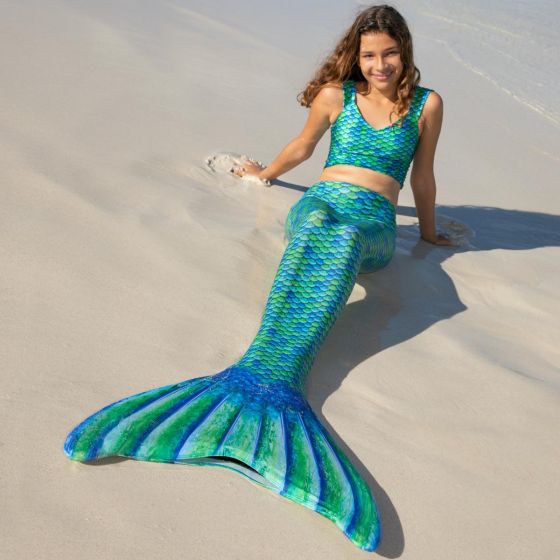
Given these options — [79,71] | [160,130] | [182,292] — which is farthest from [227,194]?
[79,71]

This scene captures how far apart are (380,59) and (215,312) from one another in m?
1.36

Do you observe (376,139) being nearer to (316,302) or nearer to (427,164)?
(427,164)

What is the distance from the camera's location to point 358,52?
359cm

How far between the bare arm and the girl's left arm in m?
0.39

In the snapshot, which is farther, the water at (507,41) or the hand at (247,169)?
the water at (507,41)

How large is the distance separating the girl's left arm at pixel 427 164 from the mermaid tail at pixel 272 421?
3.42ft

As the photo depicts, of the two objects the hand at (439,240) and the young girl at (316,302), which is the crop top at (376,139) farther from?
the hand at (439,240)

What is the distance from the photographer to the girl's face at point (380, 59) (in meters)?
3.45

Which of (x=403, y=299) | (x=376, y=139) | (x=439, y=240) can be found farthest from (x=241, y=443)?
(x=439, y=240)

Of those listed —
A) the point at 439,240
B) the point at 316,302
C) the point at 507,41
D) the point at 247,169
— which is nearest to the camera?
the point at 316,302

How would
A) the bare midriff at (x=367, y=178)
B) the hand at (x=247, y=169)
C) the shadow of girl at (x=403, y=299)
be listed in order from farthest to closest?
the hand at (x=247, y=169) → the bare midriff at (x=367, y=178) → the shadow of girl at (x=403, y=299)

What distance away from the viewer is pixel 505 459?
2.42 metres

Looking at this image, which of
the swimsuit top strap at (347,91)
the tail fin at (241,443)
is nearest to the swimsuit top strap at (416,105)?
the swimsuit top strap at (347,91)

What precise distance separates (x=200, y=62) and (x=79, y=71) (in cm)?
108
